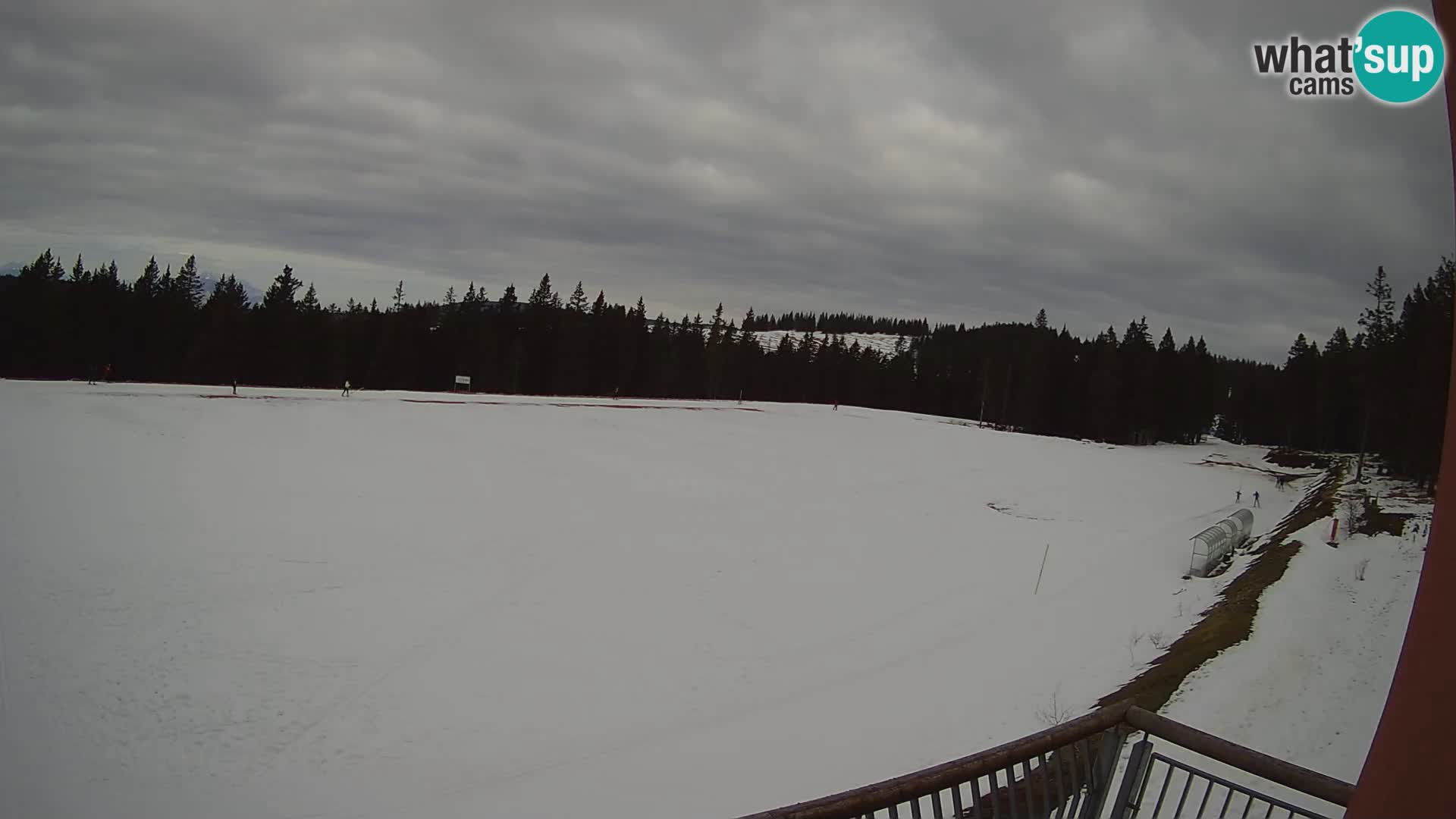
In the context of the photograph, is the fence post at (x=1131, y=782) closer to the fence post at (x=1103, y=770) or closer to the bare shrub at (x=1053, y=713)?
the fence post at (x=1103, y=770)

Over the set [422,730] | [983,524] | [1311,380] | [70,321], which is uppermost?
[1311,380]

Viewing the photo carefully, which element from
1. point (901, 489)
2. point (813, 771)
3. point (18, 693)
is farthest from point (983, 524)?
point (18, 693)

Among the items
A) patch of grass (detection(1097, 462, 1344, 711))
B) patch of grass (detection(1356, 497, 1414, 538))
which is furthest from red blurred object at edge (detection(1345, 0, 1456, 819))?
patch of grass (detection(1356, 497, 1414, 538))

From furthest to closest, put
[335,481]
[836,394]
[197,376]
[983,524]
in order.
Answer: [836,394] → [197,376] → [983,524] → [335,481]

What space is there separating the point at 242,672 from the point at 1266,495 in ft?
162

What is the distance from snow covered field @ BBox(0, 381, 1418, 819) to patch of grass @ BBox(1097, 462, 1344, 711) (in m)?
0.46

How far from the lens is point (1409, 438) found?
1347 inches

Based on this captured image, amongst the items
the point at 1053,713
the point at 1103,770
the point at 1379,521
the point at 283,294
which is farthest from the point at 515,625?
the point at 283,294

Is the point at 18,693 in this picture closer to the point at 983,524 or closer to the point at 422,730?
the point at 422,730

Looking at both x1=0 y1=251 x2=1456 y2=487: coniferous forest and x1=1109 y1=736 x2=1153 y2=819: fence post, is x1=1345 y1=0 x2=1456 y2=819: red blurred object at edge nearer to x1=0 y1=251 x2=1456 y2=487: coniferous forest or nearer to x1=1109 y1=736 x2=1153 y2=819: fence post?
x1=1109 y1=736 x2=1153 y2=819: fence post

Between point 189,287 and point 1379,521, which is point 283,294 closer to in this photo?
point 189,287

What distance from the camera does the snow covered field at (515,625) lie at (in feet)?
32.6

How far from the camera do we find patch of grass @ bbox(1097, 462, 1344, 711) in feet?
38.7

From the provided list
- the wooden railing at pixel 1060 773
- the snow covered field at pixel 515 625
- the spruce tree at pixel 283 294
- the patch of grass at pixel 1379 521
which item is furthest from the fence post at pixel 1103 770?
the spruce tree at pixel 283 294
